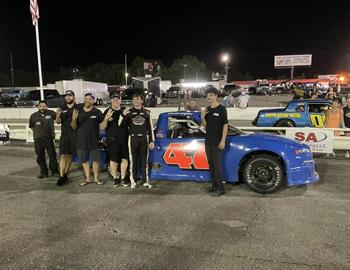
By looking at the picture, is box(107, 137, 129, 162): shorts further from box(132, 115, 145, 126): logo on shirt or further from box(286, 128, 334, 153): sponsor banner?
box(286, 128, 334, 153): sponsor banner

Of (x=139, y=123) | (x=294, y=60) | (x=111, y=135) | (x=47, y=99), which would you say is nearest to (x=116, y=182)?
(x=111, y=135)

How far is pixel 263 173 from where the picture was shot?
636cm

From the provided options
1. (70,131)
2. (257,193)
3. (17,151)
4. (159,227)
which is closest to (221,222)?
(159,227)

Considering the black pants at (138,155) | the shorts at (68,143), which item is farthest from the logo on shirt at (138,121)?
the shorts at (68,143)

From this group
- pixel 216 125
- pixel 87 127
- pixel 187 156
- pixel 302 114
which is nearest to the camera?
pixel 216 125

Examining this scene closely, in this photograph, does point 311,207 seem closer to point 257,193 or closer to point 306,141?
point 257,193

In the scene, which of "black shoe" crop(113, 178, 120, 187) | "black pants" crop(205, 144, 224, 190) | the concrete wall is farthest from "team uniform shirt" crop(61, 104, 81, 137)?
the concrete wall

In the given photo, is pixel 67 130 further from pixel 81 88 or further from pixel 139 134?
pixel 81 88

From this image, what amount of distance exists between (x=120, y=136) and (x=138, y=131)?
16.5 inches

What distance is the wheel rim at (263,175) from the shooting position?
631 cm

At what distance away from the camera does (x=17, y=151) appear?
11.5 metres

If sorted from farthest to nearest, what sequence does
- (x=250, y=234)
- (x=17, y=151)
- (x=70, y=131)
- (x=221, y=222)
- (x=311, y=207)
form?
(x=17, y=151)
(x=70, y=131)
(x=311, y=207)
(x=221, y=222)
(x=250, y=234)

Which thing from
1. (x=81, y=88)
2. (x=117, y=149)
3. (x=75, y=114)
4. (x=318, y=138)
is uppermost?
(x=81, y=88)

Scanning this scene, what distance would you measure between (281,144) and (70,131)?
12.8 ft
